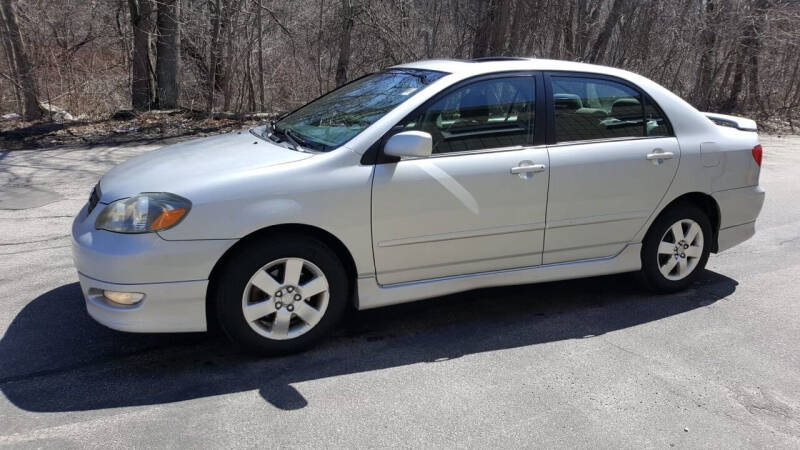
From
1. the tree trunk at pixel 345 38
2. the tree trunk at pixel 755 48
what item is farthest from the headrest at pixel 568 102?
the tree trunk at pixel 755 48

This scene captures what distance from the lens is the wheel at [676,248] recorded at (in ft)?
16.8

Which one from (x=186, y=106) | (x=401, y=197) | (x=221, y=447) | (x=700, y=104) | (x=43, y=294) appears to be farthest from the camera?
(x=700, y=104)

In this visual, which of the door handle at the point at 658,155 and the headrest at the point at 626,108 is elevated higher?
the headrest at the point at 626,108

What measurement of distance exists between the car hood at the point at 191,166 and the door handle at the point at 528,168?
1.31 metres

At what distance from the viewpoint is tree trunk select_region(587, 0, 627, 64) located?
15180mm

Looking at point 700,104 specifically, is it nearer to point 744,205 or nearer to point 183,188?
point 744,205

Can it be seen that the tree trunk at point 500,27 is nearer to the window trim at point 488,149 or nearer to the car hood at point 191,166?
the window trim at point 488,149

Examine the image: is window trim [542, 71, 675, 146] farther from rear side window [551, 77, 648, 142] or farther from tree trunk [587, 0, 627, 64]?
tree trunk [587, 0, 627, 64]

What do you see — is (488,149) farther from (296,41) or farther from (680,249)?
(296,41)

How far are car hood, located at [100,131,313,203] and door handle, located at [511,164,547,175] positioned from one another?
4.28 feet

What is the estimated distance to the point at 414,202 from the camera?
13.9 ft

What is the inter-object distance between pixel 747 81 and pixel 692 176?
45.6 ft

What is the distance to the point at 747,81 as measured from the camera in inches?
673

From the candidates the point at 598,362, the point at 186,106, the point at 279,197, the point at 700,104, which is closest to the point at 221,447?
the point at 279,197
